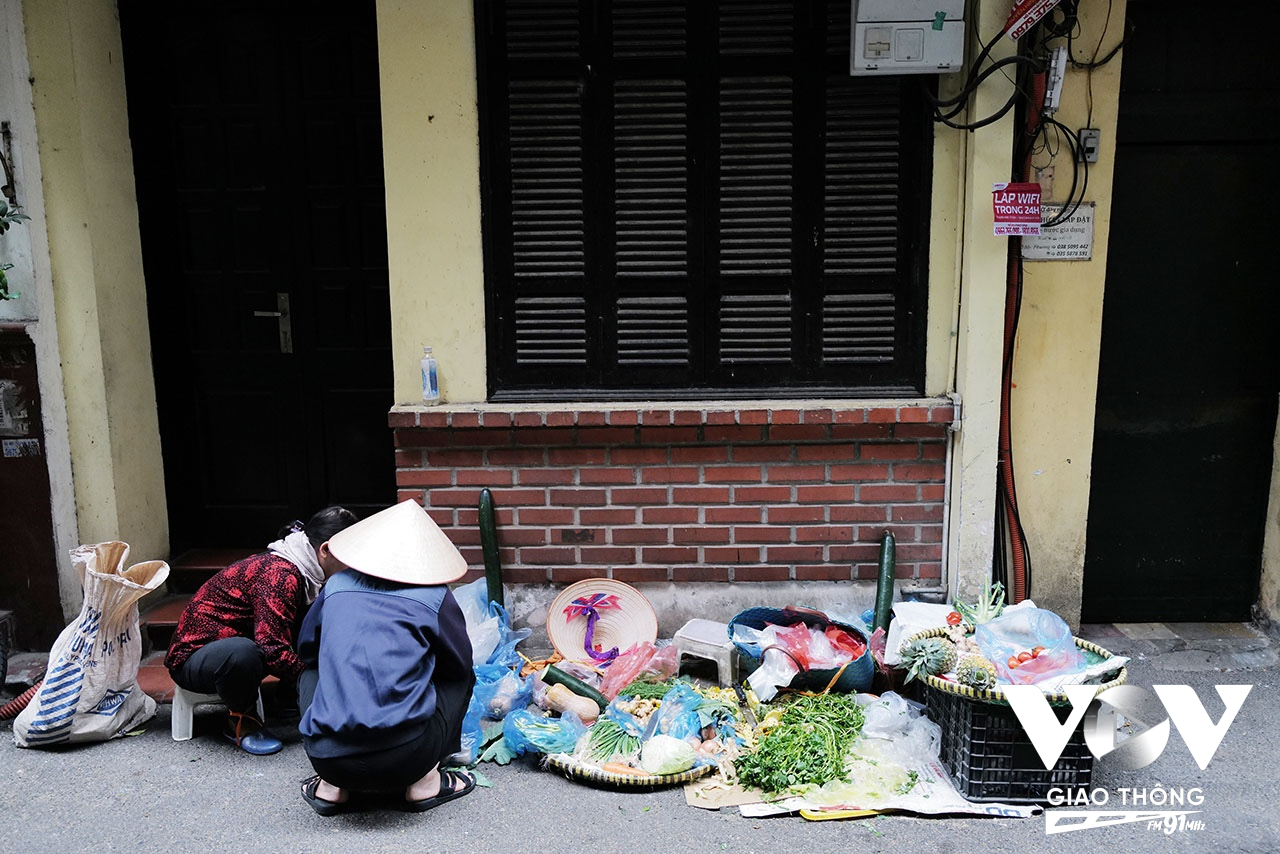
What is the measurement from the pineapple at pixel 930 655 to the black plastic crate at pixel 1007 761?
0.15 meters

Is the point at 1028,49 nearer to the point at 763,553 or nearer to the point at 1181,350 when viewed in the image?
the point at 1181,350

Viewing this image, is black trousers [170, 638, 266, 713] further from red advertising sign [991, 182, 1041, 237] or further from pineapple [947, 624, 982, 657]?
red advertising sign [991, 182, 1041, 237]

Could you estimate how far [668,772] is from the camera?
10.9 feet

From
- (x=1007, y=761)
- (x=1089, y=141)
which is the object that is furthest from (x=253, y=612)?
(x=1089, y=141)

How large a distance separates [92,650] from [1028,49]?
4.77 m

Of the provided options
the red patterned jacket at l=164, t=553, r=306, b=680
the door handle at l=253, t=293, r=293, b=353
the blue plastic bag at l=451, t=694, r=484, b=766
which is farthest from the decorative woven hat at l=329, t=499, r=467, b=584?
the door handle at l=253, t=293, r=293, b=353

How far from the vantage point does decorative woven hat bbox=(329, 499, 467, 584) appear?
10.4ft

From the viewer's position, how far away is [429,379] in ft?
14.0

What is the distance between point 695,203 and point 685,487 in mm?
1368

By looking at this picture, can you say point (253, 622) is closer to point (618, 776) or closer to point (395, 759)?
point (395, 759)

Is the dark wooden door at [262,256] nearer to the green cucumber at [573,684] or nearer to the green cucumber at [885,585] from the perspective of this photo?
the green cucumber at [573,684]

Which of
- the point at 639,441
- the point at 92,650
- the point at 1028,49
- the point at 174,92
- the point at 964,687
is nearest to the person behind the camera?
the point at 964,687

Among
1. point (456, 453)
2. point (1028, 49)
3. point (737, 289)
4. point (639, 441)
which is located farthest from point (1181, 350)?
point (456, 453)

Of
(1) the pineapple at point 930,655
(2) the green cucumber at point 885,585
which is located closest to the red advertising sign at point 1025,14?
(2) the green cucumber at point 885,585
